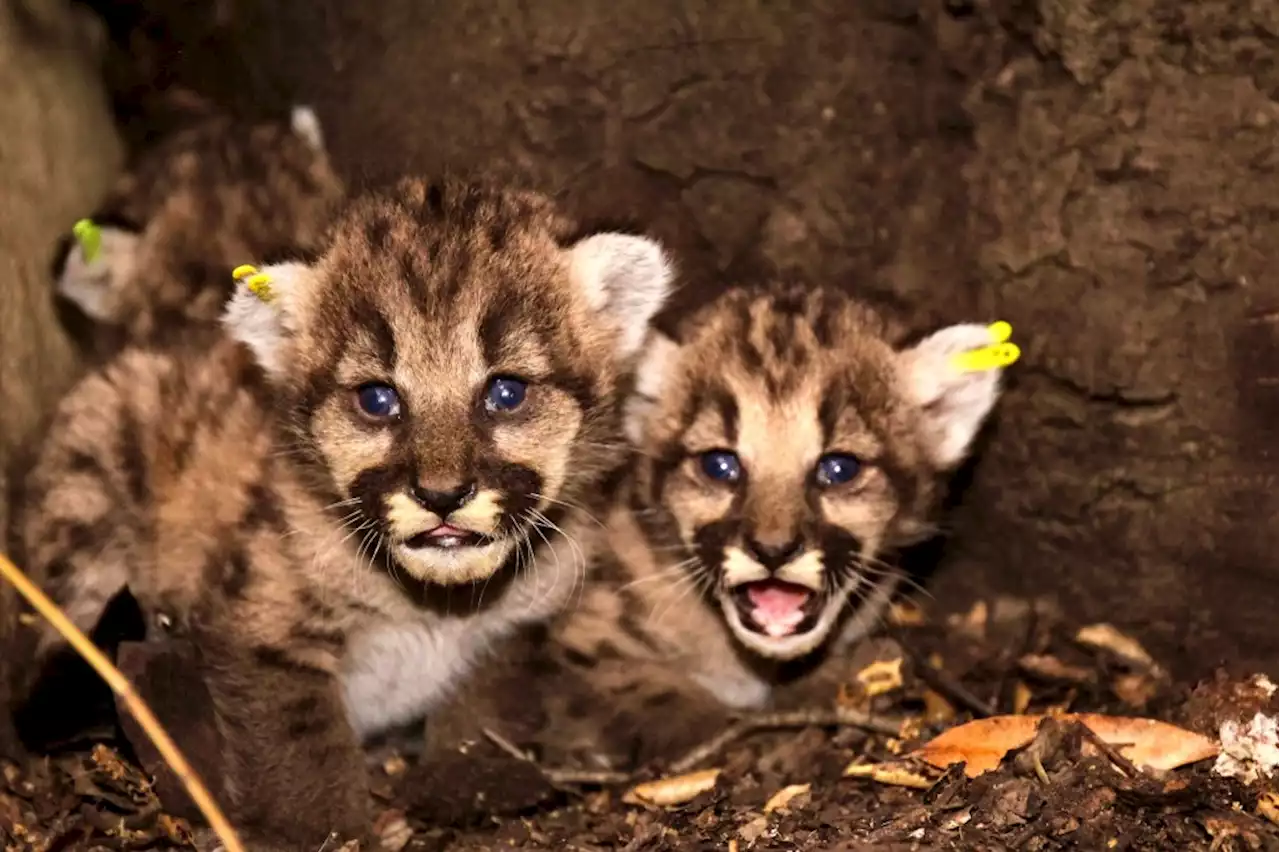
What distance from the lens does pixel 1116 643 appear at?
12.5 feet

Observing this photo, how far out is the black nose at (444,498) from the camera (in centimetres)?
292

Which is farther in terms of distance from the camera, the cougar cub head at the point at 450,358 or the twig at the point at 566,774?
the twig at the point at 566,774

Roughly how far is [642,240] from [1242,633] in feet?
6.00

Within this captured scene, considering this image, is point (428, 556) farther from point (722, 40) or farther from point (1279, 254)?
point (1279, 254)

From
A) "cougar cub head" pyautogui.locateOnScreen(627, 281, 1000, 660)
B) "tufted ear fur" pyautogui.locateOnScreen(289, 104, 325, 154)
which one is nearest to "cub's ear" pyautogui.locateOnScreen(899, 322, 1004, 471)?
"cougar cub head" pyautogui.locateOnScreen(627, 281, 1000, 660)

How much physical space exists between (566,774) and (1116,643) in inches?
62.0

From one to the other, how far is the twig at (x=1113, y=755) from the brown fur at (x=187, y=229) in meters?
2.43

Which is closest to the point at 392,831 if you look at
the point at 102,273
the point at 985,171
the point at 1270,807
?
the point at 102,273

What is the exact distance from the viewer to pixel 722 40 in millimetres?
3959

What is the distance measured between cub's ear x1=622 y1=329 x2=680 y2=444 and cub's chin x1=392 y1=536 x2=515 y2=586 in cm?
69

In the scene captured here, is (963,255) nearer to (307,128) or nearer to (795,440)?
(795,440)

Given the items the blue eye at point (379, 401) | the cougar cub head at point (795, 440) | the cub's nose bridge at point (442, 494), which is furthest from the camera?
the cougar cub head at point (795, 440)

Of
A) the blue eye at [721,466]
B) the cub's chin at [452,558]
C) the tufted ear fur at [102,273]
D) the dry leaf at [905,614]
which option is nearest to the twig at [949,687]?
the dry leaf at [905,614]

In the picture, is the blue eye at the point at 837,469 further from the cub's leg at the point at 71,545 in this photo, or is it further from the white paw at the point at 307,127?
the white paw at the point at 307,127
